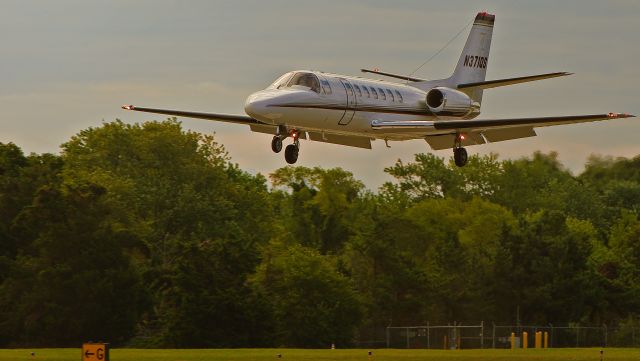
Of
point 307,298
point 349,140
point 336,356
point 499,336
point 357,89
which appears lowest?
point 336,356

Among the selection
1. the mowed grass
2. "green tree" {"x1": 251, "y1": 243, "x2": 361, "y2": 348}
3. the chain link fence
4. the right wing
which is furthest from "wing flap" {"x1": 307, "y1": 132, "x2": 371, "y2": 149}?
"green tree" {"x1": 251, "y1": 243, "x2": 361, "y2": 348}

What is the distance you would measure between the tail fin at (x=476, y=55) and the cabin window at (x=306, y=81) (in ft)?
44.7

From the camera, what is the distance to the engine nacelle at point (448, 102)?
5509cm

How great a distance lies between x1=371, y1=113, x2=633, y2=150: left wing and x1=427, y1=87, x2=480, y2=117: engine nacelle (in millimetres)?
1229

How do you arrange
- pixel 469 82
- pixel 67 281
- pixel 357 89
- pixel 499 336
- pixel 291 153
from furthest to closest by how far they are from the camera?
pixel 67 281
pixel 499 336
pixel 469 82
pixel 357 89
pixel 291 153

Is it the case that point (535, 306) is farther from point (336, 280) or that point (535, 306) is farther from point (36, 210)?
point (36, 210)

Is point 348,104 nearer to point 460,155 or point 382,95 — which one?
point 382,95

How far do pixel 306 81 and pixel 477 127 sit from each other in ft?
23.7

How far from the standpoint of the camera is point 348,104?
164ft

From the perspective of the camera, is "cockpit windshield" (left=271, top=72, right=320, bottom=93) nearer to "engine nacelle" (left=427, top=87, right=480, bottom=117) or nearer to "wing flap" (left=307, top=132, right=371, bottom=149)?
"wing flap" (left=307, top=132, right=371, bottom=149)

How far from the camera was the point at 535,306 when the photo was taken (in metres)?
96.8

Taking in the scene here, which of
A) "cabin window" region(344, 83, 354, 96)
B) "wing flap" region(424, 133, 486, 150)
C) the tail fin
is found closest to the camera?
"cabin window" region(344, 83, 354, 96)

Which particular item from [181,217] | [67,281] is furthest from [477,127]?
[181,217]

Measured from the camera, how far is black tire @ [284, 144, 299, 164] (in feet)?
162
